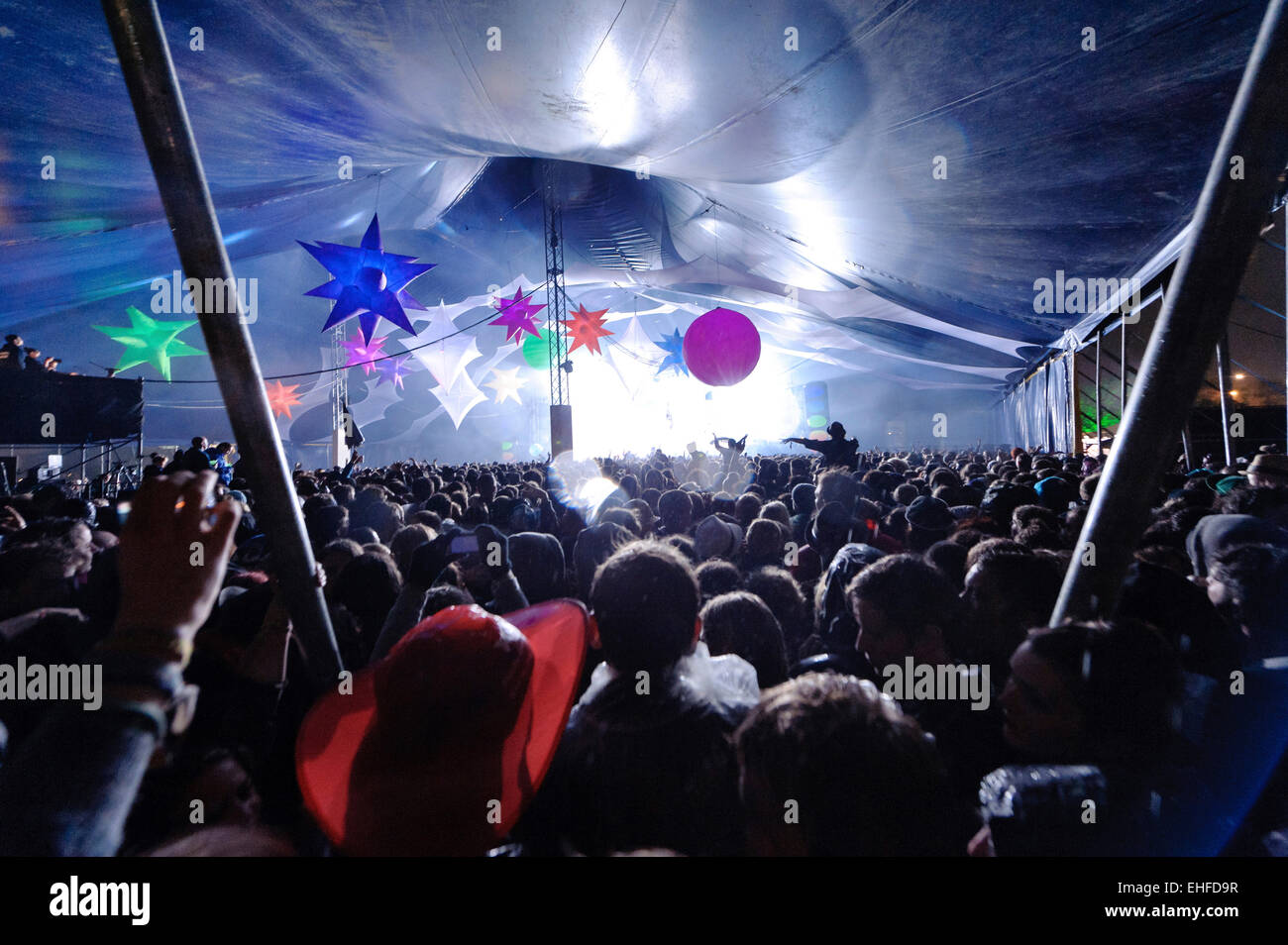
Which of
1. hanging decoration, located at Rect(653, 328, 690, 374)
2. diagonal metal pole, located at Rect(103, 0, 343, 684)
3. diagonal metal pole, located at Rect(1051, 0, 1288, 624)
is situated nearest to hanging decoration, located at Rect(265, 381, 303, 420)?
hanging decoration, located at Rect(653, 328, 690, 374)

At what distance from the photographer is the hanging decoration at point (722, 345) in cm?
1076

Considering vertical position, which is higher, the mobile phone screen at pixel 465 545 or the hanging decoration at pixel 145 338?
the hanging decoration at pixel 145 338

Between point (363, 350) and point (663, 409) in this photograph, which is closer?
point (363, 350)

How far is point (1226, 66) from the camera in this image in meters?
4.57

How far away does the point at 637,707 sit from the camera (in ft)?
5.24

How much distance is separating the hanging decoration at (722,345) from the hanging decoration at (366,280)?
4.70 meters

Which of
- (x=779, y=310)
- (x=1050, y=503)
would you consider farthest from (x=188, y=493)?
(x=779, y=310)

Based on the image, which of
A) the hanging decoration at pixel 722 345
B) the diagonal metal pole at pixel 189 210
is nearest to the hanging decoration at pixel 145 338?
the hanging decoration at pixel 722 345

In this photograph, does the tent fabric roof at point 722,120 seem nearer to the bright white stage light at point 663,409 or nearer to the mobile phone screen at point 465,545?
the mobile phone screen at point 465,545

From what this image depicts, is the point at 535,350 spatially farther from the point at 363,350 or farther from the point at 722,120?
the point at 722,120

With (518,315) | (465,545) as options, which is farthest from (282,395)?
(465,545)

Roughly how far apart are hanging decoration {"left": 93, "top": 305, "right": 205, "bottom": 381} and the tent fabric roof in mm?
3584

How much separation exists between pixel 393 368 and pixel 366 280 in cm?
1327
